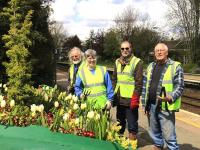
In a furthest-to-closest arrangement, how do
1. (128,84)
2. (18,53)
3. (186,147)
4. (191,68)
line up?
1. (191,68)
2. (186,147)
3. (128,84)
4. (18,53)

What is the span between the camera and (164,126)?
6590 mm

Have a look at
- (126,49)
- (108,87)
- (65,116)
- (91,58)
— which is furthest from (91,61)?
(65,116)

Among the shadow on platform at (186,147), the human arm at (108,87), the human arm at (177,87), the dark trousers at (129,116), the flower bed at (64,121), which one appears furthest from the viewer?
the shadow on platform at (186,147)

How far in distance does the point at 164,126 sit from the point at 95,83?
46.1 inches

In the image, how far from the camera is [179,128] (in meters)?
11.1

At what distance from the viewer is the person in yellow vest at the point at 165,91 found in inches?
255

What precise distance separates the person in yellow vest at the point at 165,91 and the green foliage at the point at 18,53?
2243mm

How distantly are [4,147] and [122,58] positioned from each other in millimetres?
3896

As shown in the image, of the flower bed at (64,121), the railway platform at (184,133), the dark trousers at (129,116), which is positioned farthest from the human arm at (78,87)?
the railway platform at (184,133)

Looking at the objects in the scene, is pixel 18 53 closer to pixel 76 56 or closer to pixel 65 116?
pixel 65 116

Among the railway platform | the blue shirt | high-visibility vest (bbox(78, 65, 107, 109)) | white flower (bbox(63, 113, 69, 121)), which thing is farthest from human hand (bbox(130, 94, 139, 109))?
white flower (bbox(63, 113, 69, 121))

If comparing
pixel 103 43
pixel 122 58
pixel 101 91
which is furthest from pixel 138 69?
pixel 103 43

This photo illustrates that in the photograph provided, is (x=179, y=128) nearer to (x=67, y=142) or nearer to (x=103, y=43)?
(x=67, y=142)

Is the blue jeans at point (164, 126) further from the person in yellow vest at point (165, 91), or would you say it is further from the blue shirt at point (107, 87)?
the blue shirt at point (107, 87)
